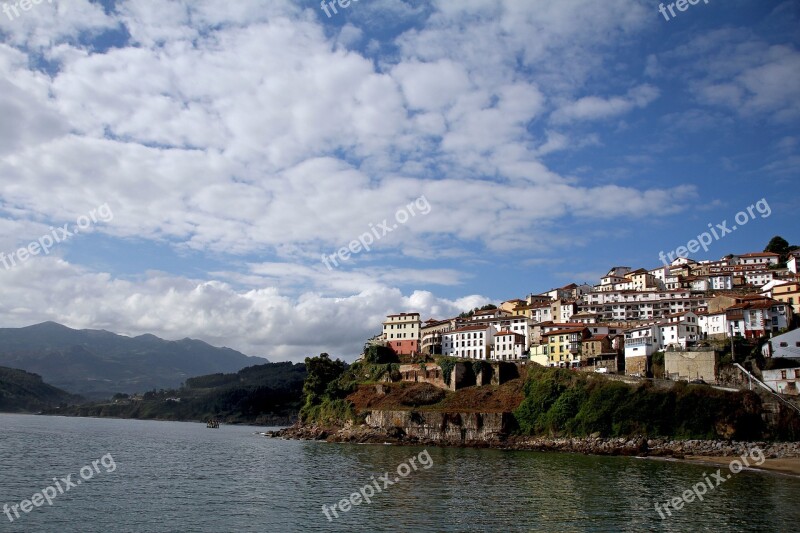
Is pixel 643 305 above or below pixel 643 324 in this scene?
above

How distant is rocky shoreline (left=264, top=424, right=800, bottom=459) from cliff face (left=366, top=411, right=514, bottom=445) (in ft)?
1.79

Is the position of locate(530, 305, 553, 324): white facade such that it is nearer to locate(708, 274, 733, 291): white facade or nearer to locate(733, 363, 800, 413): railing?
locate(708, 274, 733, 291): white facade

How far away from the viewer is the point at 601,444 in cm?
7656

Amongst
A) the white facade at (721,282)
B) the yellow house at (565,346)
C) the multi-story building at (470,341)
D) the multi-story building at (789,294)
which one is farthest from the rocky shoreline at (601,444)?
the white facade at (721,282)

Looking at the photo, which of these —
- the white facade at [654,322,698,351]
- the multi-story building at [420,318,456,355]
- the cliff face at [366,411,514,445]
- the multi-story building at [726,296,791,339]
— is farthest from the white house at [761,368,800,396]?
the multi-story building at [420,318,456,355]

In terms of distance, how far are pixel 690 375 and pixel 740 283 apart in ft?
175

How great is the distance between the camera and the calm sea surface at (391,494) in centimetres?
3438

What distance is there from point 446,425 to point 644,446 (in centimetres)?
2873

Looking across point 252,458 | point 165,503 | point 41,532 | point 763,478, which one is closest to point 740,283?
point 763,478

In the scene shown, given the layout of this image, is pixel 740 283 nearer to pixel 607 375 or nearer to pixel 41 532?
pixel 607 375

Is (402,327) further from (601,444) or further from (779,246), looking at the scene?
(779,246)

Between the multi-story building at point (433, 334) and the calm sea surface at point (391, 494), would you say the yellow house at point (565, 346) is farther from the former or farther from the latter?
the calm sea surface at point (391, 494)

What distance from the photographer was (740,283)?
12269 cm

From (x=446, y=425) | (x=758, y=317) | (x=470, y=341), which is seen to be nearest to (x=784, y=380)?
(x=758, y=317)
